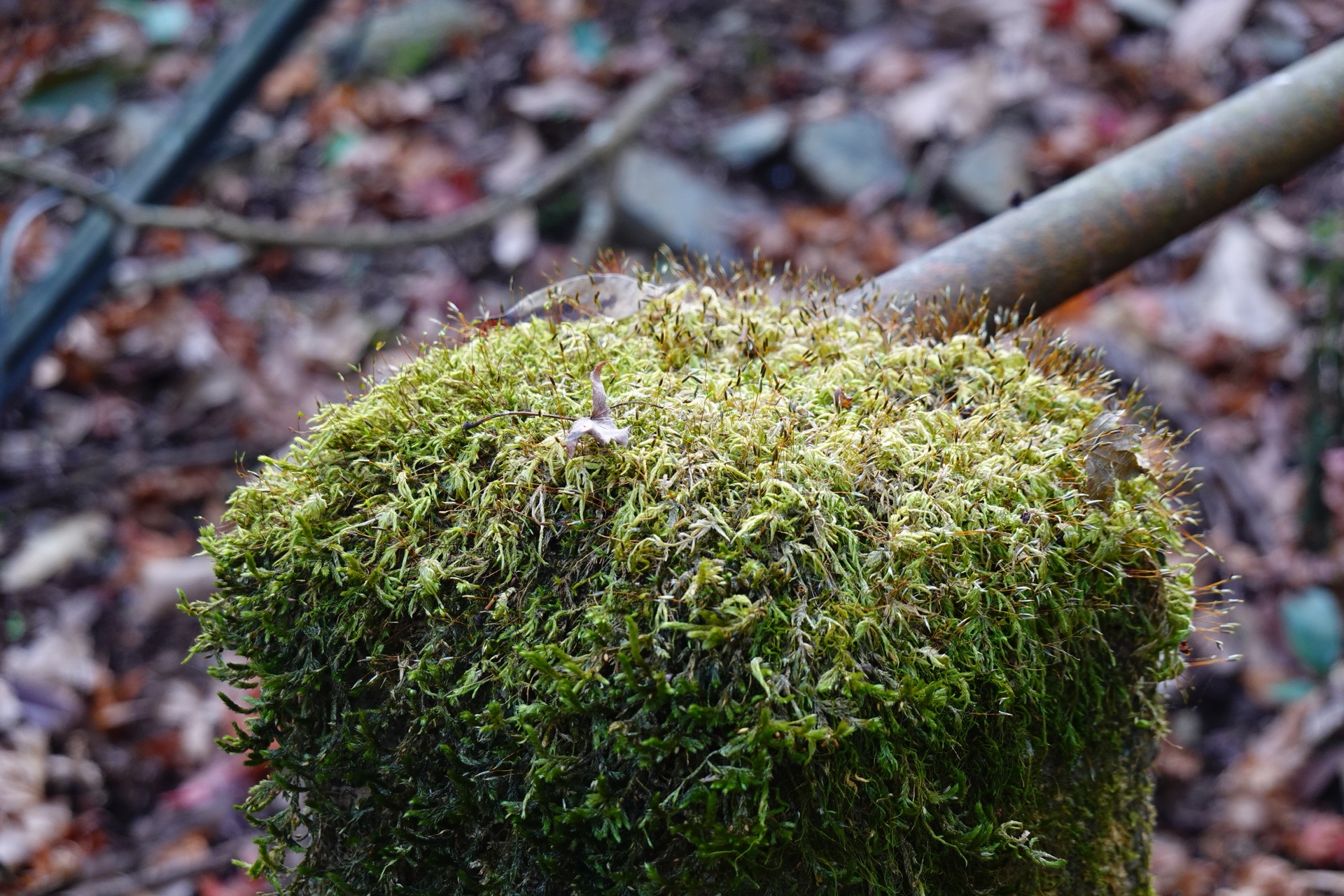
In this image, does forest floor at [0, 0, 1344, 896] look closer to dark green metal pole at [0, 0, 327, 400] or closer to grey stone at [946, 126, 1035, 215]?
grey stone at [946, 126, 1035, 215]

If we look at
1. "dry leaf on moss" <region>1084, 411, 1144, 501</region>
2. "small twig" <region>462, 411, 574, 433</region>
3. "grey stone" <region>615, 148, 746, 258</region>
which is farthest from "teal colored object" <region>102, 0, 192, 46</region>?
"dry leaf on moss" <region>1084, 411, 1144, 501</region>

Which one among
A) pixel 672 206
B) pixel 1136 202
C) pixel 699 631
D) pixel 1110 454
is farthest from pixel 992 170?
pixel 699 631

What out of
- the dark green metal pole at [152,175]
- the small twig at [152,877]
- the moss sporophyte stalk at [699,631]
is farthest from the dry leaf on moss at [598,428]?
the dark green metal pole at [152,175]

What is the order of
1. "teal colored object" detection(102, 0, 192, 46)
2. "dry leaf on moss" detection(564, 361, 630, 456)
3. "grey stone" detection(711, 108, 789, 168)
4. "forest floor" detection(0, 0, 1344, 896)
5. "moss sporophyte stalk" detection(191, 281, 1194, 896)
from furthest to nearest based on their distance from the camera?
"teal colored object" detection(102, 0, 192, 46) < "grey stone" detection(711, 108, 789, 168) < "forest floor" detection(0, 0, 1344, 896) < "dry leaf on moss" detection(564, 361, 630, 456) < "moss sporophyte stalk" detection(191, 281, 1194, 896)

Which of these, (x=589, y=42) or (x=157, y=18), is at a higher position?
(x=157, y=18)

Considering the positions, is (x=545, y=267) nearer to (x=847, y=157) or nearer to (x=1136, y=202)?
(x=847, y=157)

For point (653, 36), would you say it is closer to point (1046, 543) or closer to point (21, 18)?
point (21, 18)

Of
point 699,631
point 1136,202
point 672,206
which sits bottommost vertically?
point 1136,202
